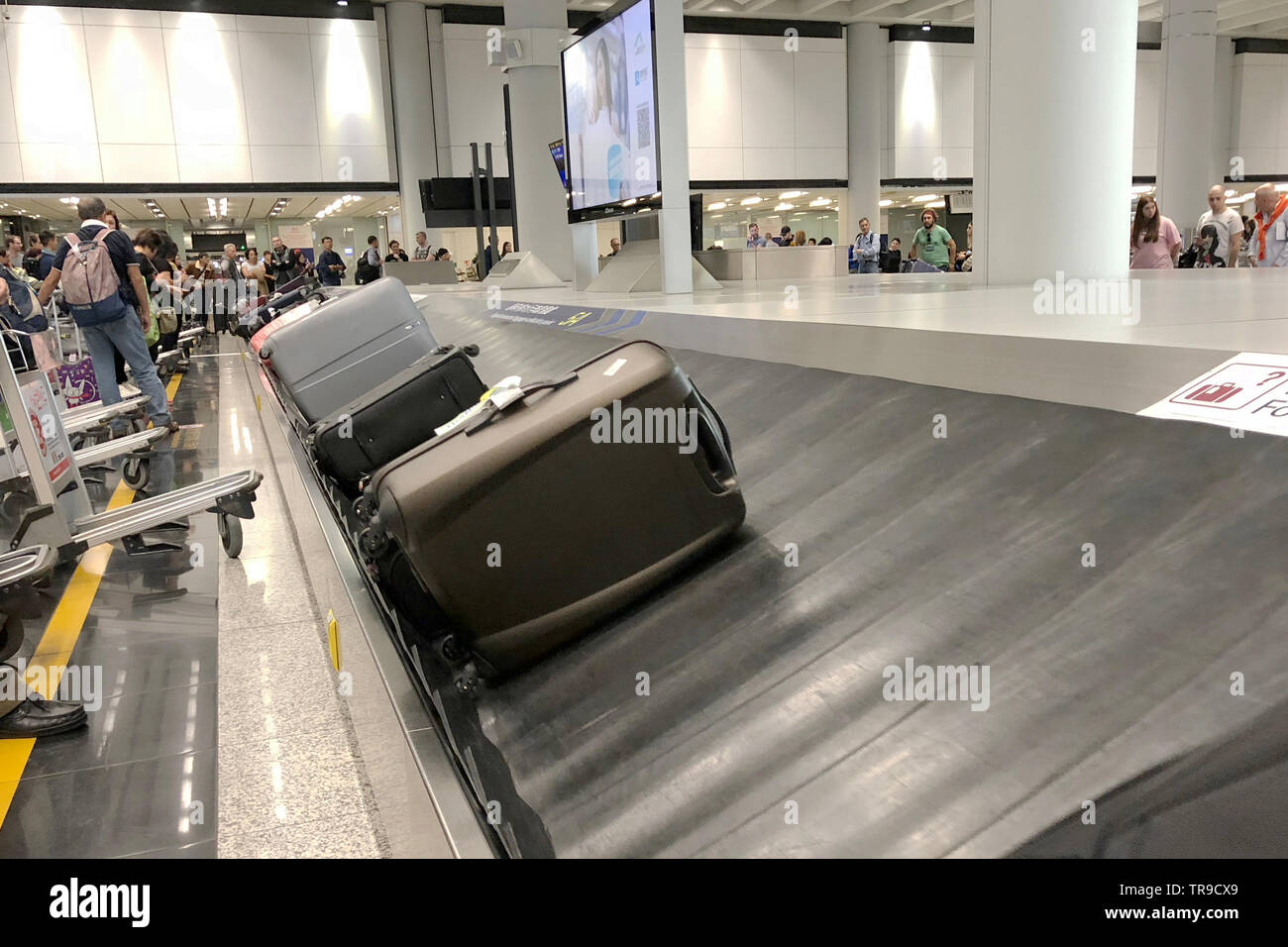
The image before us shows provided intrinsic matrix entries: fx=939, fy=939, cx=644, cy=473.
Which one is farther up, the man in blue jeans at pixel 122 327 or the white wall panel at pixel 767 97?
the white wall panel at pixel 767 97

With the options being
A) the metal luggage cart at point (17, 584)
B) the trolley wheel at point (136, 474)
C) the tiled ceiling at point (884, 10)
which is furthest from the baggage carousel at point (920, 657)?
the tiled ceiling at point (884, 10)

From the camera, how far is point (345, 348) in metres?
4.64

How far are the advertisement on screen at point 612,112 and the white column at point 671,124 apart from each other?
0.08 meters

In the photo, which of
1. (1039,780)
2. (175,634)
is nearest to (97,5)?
(175,634)

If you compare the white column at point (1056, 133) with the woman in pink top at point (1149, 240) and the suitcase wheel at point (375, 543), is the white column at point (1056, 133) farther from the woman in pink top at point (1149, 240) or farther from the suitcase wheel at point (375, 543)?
the suitcase wheel at point (375, 543)

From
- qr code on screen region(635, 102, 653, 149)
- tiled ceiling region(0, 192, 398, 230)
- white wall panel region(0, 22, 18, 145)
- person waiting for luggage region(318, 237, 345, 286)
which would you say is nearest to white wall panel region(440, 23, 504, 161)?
tiled ceiling region(0, 192, 398, 230)

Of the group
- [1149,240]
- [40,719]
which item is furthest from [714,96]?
[40,719]

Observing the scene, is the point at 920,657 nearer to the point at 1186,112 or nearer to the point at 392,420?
the point at 392,420

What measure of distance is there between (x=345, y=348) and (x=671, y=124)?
322 centimetres

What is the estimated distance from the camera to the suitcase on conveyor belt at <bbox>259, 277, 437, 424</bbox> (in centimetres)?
455

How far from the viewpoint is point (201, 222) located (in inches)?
963

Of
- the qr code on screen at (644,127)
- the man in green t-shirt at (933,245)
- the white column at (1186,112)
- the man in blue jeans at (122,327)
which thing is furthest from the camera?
the white column at (1186,112)

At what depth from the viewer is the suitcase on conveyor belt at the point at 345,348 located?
4.55 meters
